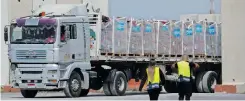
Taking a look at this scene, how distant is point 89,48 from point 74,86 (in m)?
1.69

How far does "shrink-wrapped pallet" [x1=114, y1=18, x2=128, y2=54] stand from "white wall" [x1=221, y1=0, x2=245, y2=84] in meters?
5.04

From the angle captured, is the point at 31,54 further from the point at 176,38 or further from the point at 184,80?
the point at 176,38

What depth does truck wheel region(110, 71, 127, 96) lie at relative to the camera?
29922 mm

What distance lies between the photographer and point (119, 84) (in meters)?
30.5

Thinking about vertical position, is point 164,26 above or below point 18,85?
above

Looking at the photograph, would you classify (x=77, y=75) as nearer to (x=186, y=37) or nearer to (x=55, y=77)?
(x=55, y=77)

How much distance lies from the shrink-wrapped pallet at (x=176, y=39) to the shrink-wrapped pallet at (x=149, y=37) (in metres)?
1.38

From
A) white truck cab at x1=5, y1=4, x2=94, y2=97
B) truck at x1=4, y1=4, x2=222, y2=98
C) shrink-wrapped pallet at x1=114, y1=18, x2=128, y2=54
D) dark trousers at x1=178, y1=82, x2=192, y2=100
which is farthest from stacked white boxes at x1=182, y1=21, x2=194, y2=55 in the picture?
dark trousers at x1=178, y1=82, x2=192, y2=100

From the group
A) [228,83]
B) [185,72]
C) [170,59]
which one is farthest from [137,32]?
[185,72]

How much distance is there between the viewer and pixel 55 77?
2736 centimetres

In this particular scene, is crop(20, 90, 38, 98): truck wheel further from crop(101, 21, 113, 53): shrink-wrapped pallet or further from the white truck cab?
crop(101, 21, 113, 53): shrink-wrapped pallet

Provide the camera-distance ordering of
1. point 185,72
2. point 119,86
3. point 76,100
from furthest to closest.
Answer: point 119,86 → point 76,100 → point 185,72

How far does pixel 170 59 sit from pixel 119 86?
138 inches

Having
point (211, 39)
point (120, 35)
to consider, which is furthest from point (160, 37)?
point (211, 39)
